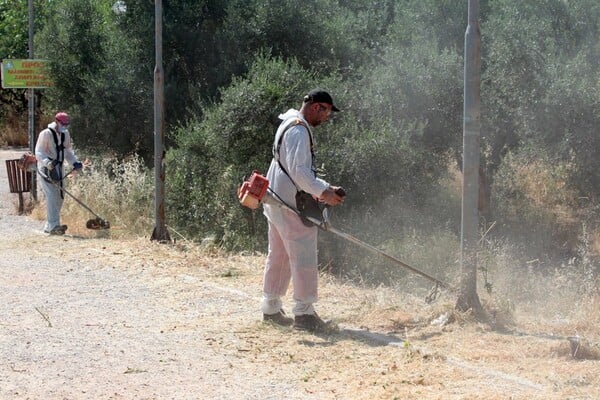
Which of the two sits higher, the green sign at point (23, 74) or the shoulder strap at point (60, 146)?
the green sign at point (23, 74)

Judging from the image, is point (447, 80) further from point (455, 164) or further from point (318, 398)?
point (318, 398)

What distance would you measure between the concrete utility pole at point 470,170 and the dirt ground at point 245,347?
283 millimetres

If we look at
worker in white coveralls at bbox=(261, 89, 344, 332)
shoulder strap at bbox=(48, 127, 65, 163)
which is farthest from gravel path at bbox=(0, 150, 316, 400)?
shoulder strap at bbox=(48, 127, 65, 163)

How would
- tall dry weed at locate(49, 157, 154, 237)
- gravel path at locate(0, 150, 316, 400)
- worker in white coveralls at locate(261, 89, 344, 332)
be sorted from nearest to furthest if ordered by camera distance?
1. gravel path at locate(0, 150, 316, 400)
2. worker in white coveralls at locate(261, 89, 344, 332)
3. tall dry weed at locate(49, 157, 154, 237)

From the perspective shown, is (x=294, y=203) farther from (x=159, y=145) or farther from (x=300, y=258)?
(x=159, y=145)

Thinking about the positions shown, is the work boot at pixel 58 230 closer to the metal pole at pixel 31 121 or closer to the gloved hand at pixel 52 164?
the gloved hand at pixel 52 164

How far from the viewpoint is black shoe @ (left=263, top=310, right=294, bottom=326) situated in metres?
7.55

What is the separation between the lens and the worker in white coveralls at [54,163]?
13.9 meters

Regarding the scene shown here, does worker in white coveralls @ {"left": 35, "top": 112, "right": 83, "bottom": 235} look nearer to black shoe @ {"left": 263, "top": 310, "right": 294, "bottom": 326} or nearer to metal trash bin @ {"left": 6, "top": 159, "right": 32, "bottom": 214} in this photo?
metal trash bin @ {"left": 6, "top": 159, "right": 32, "bottom": 214}

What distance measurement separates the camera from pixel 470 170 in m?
7.57

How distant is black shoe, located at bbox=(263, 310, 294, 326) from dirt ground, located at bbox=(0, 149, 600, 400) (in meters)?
0.09

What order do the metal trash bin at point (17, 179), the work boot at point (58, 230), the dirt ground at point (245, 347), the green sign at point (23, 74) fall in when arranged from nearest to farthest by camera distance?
the dirt ground at point (245, 347), the work boot at point (58, 230), the metal trash bin at point (17, 179), the green sign at point (23, 74)

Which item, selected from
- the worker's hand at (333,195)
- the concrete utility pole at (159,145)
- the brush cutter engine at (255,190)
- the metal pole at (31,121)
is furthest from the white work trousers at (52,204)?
the worker's hand at (333,195)

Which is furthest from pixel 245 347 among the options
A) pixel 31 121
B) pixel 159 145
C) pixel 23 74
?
pixel 23 74
